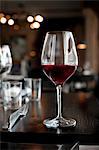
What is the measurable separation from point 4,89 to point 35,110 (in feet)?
0.54

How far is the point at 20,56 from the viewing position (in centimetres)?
738

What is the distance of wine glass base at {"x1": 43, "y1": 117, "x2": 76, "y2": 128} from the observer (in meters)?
0.62

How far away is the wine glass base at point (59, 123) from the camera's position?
623 millimetres

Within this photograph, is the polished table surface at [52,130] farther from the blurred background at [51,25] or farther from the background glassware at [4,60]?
the blurred background at [51,25]

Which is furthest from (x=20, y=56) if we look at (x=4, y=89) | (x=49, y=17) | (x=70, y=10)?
(x=4, y=89)

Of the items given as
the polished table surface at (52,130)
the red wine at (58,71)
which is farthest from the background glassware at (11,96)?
the red wine at (58,71)

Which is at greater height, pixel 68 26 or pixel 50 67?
pixel 68 26

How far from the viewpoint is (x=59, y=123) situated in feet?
2.10

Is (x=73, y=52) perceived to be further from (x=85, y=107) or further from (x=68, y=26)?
(x=68, y=26)

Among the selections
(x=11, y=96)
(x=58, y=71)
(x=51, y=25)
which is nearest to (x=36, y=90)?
(x=11, y=96)

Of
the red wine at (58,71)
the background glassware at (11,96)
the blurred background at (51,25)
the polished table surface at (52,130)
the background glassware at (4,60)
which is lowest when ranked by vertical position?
the polished table surface at (52,130)

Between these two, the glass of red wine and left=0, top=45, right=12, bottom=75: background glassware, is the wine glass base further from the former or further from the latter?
→ left=0, top=45, right=12, bottom=75: background glassware

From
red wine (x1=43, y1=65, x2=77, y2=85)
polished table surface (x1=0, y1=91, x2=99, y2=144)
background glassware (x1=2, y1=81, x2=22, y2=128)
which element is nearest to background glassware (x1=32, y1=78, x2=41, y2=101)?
background glassware (x1=2, y1=81, x2=22, y2=128)

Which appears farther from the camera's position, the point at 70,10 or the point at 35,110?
the point at 70,10
